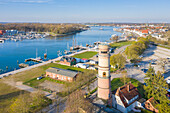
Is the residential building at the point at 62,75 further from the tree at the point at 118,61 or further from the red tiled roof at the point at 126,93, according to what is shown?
the red tiled roof at the point at 126,93

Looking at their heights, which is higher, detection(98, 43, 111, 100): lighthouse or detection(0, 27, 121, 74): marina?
detection(98, 43, 111, 100): lighthouse

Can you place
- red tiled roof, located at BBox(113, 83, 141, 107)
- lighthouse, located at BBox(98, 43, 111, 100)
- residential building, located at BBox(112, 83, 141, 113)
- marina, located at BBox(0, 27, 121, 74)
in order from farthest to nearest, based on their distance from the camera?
marina, located at BBox(0, 27, 121, 74) → red tiled roof, located at BBox(113, 83, 141, 107) → residential building, located at BBox(112, 83, 141, 113) → lighthouse, located at BBox(98, 43, 111, 100)

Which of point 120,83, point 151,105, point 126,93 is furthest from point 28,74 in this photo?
point 151,105

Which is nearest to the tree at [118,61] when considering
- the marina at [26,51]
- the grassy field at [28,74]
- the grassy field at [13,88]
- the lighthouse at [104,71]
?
the grassy field at [28,74]

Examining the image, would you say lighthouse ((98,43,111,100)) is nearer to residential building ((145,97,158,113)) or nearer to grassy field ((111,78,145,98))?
residential building ((145,97,158,113))

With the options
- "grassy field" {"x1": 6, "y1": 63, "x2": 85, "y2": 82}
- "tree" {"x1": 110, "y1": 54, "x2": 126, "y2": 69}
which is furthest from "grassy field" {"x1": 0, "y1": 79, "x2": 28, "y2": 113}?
"tree" {"x1": 110, "y1": 54, "x2": 126, "y2": 69}
